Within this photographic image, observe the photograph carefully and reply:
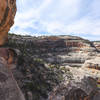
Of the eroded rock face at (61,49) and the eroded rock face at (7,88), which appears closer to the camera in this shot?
the eroded rock face at (7,88)

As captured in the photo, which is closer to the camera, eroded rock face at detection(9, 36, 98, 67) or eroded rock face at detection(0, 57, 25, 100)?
eroded rock face at detection(0, 57, 25, 100)

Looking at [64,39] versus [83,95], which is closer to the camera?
[83,95]

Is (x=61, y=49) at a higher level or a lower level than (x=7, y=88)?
higher

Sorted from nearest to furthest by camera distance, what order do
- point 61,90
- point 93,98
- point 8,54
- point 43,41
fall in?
point 8,54 < point 61,90 < point 93,98 < point 43,41

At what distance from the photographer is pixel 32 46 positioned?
38.4 metres

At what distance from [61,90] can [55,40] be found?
3419 cm

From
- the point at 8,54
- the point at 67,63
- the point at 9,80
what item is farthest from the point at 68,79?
the point at 67,63

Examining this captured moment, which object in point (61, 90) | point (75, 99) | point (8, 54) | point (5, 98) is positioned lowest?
point (75, 99)

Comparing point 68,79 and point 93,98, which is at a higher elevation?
point 68,79

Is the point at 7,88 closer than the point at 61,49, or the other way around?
the point at 7,88

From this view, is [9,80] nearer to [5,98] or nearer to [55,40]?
[5,98]

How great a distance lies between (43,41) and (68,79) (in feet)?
99.8

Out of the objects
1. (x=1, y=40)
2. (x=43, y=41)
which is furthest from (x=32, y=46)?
(x=1, y=40)

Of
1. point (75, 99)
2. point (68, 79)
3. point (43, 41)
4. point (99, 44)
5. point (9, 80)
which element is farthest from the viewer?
point (99, 44)
